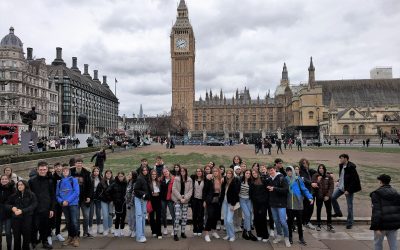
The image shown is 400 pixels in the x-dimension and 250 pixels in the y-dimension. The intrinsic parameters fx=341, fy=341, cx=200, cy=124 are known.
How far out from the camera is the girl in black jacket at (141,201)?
26.8ft

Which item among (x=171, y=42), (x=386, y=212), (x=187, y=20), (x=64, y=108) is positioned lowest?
(x=386, y=212)

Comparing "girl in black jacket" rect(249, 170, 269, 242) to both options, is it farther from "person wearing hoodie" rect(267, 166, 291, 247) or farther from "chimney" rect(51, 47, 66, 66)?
"chimney" rect(51, 47, 66, 66)

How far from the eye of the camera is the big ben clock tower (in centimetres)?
11831

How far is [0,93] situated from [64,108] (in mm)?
28529

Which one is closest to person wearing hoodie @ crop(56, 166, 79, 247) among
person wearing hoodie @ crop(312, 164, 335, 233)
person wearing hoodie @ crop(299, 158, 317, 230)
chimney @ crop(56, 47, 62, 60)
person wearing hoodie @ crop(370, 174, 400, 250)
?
person wearing hoodie @ crop(299, 158, 317, 230)

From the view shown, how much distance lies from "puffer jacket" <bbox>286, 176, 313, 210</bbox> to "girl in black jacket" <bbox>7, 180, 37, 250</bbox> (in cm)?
564

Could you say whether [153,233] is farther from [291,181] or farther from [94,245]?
[291,181]

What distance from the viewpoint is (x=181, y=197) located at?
8.34m

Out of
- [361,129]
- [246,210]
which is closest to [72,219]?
[246,210]

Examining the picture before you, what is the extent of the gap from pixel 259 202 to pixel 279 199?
1.63 ft

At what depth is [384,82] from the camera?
8925 centimetres

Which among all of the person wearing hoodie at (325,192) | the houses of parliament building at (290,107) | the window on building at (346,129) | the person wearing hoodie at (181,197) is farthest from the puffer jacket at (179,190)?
the window on building at (346,129)

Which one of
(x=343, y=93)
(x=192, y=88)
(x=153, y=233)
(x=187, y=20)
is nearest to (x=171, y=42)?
(x=187, y=20)

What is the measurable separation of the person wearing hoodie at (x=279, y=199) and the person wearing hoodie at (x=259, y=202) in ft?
0.57
